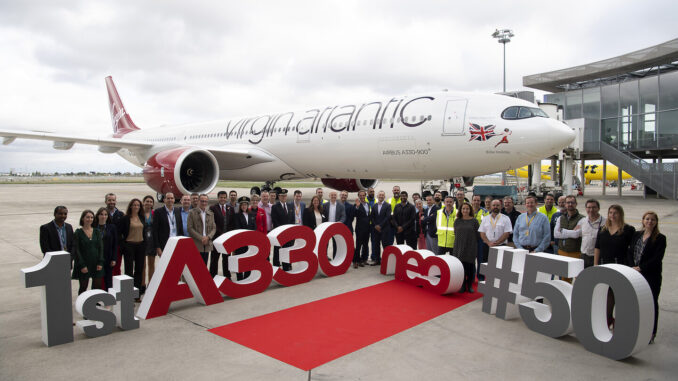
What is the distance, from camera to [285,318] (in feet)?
14.2

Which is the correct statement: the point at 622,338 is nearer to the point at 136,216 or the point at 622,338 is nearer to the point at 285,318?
the point at 285,318

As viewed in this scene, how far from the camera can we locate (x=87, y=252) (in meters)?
4.38

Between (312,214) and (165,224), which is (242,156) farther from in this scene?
(165,224)

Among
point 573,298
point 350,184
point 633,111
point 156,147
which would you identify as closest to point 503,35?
point 633,111

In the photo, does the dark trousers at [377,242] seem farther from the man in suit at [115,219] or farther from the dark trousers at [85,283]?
the dark trousers at [85,283]

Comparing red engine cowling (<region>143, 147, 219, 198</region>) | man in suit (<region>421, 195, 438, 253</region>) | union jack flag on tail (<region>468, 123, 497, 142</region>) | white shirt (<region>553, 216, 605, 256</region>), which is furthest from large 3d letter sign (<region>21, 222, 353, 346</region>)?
red engine cowling (<region>143, 147, 219, 198</region>)

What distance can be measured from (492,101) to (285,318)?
7572 mm

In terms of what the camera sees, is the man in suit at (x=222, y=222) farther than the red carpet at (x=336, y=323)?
Yes

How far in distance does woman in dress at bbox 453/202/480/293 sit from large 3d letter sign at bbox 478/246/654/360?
546 mm

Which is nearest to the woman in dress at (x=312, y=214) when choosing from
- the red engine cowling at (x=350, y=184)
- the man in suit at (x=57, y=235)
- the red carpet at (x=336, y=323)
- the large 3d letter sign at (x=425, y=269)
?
the large 3d letter sign at (x=425, y=269)

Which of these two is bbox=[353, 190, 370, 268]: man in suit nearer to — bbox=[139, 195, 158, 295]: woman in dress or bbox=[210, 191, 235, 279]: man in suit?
bbox=[210, 191, 235, 279]: man in suit

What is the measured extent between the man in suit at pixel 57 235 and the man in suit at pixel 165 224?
2.97ft

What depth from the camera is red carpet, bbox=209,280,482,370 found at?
11.6ft

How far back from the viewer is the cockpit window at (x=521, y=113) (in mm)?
9250
